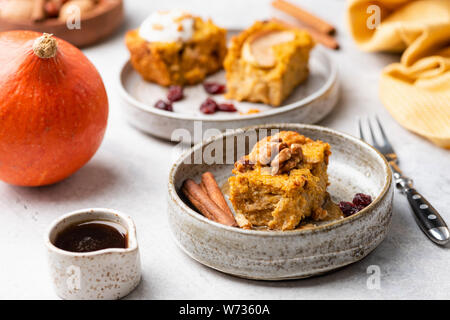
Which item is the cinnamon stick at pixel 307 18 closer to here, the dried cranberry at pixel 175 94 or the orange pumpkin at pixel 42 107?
the dried cranberry at pixel 175 94

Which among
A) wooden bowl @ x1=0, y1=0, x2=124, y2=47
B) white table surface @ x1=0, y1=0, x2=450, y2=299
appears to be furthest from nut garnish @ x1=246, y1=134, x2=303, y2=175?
wooden bowl @ x1=0, y1=0, x2=124, y2=47

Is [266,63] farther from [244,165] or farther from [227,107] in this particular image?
[244,165]

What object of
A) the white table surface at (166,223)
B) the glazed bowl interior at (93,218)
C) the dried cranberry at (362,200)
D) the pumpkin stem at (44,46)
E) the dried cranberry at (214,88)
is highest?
the pumpkin stem at (44,46)

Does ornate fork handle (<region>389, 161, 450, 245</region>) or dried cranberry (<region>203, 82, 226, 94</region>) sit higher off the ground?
ornate fork handle (<region>389, 161, 450, 245</region>)

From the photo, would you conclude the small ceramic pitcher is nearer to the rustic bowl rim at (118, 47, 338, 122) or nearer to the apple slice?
the rustic bowl rim at (118, 47, 338, 122)

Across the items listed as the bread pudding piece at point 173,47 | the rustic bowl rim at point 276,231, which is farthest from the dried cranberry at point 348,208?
the bread pudding piece at point 173,47

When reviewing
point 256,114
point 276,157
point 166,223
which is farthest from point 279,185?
point 256,114
